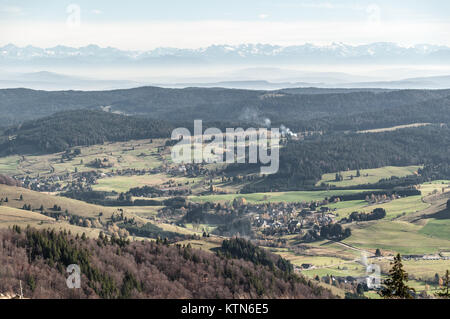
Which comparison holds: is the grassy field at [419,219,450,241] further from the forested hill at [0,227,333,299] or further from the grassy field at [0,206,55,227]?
the grassy field at [0,206,55,227]

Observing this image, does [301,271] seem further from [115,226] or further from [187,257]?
[115,226]

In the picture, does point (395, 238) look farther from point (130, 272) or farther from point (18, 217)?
point (18, 217)

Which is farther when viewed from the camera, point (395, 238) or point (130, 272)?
point (395, 238)

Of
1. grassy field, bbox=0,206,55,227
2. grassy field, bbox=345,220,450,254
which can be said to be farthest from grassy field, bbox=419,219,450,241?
grassy field, bbox=0,206,55,227

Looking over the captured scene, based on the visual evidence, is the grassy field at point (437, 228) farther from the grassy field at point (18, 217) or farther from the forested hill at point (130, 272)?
the grassy field at point (18, 217)

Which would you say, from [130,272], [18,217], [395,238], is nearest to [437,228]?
[395,238]

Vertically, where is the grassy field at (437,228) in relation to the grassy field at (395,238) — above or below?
above

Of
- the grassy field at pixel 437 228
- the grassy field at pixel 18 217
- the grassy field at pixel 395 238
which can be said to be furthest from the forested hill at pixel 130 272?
the grassy field at pixel 437 228
